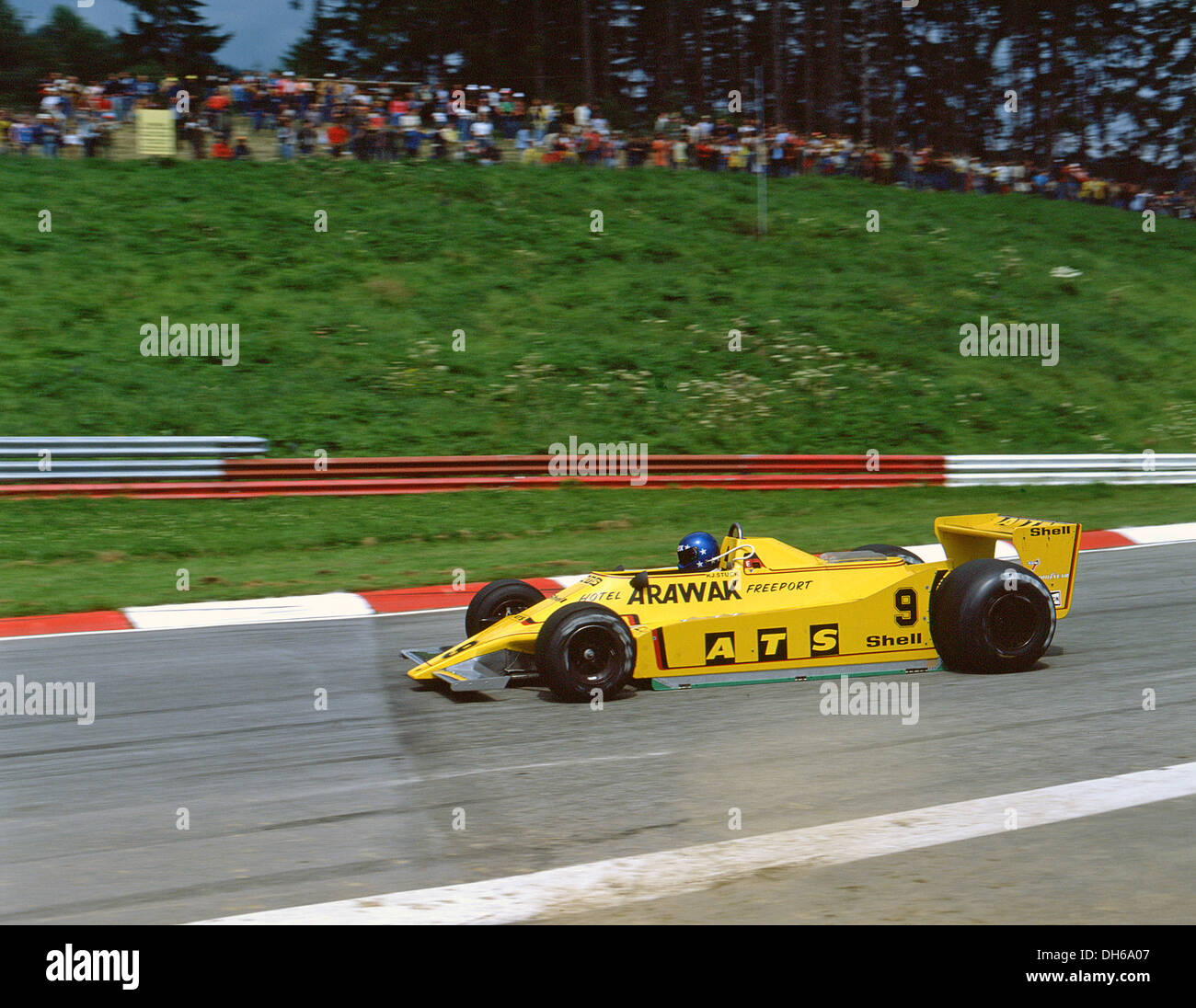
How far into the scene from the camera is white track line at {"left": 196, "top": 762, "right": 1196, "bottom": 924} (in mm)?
4535

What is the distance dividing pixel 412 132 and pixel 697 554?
2126 centimetres

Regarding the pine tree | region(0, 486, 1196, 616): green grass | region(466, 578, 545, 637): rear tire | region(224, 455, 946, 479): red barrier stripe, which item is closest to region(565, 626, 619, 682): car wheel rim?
region(466, 578, 545, 637): rear tire

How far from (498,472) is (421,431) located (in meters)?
1.95

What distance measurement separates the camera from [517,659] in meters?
8.09

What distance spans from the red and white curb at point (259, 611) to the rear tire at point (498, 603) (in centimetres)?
269

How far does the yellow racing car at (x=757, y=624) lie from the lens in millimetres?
7758

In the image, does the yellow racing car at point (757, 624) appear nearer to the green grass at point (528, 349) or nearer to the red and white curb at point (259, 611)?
the red and white curb at point (259, 611)

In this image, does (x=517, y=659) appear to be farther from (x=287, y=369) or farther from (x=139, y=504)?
(x=287, y=369)

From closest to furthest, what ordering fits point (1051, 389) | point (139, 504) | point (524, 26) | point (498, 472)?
point (139, 504) → point (498, 472) → point (1051, 389) → point (524, 26)

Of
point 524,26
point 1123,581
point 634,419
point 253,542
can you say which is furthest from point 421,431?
point 524,26

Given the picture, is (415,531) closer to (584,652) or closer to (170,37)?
(584,652)

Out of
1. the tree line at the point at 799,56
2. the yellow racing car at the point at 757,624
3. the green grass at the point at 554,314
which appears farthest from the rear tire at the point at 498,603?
the tree line at the point at 799,56

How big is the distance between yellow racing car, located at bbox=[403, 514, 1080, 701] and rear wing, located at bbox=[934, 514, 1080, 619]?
28cm
